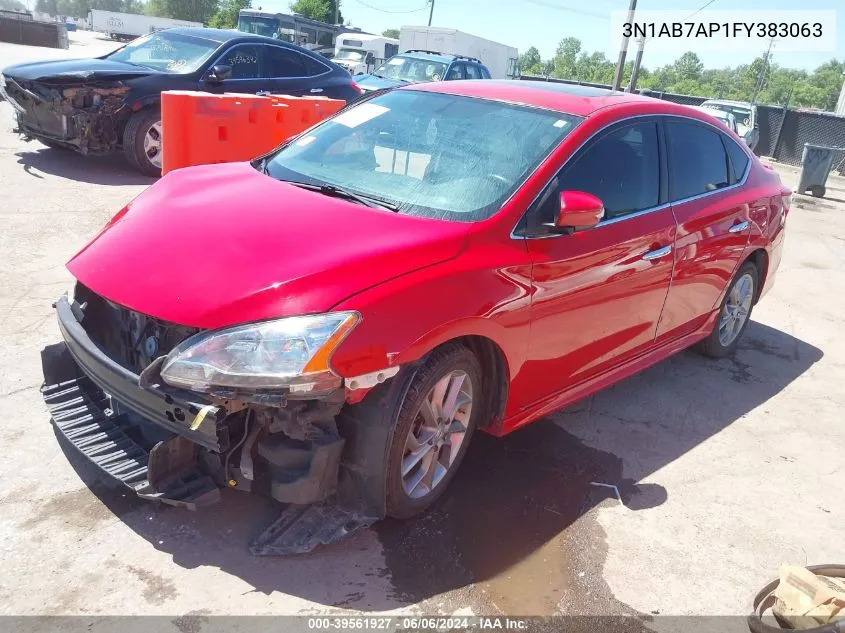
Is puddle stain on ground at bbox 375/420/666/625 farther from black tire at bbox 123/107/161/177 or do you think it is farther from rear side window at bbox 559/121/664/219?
black tire at bbox 123/107/161/177

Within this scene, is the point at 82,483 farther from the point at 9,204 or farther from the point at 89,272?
the point at 9,204

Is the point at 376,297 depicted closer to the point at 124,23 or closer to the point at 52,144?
the point at 52,144

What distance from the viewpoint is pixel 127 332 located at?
295 centimetres

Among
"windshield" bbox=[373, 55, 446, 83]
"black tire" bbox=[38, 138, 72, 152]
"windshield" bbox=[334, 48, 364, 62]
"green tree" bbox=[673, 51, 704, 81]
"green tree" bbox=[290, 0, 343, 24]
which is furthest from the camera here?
"green tree" bbox=[673, 51, 704, 81]

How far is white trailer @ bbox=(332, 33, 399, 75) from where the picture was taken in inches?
919

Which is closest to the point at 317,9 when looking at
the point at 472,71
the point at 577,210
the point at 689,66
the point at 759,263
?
the point at 472,71

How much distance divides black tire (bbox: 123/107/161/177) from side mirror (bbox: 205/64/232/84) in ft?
2.85

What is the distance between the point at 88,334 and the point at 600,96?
9.63 ft

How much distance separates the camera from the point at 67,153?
9719 mm

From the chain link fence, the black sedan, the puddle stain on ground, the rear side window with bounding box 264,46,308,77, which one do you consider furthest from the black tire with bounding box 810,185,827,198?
the puddle stain on ground

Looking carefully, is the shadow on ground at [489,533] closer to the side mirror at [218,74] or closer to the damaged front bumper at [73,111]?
the damaged front bumper at [73,111]

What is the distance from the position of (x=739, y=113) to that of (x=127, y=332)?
2283 centimetres

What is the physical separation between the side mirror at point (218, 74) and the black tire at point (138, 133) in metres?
0.87

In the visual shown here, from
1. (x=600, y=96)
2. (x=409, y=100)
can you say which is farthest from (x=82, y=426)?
(x=600, y=96)
